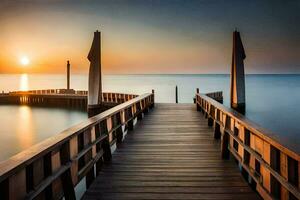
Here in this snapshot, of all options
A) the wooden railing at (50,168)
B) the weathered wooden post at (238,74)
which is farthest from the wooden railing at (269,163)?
the weathered wooden post at (238,74)

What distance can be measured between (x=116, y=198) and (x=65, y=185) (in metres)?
0.70

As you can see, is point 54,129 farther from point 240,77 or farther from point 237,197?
point 237,197

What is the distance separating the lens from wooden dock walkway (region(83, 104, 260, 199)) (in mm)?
3953

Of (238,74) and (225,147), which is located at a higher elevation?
(238,74)

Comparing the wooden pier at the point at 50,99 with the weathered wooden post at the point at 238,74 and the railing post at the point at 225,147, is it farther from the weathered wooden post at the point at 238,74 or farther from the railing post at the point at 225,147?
the railing post at the point at 225,147

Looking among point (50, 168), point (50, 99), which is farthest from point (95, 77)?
point (50, 99)

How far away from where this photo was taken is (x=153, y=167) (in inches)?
204

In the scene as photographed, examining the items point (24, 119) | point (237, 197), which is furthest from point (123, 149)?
point (24, 119)

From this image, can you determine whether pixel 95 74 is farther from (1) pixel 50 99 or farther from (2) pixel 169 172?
(1) pixel 50 99

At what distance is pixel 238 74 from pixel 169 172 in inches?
323

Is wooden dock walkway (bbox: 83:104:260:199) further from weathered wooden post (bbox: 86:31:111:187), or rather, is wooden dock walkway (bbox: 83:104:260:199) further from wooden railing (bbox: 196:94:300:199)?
weathered wooden post (bbox: 86:31:111:187)

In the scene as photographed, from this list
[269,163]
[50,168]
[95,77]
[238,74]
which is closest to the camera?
[50,168]

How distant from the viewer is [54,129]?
963 inches

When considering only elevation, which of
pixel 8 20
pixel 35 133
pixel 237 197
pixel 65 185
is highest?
pixel 8 20
